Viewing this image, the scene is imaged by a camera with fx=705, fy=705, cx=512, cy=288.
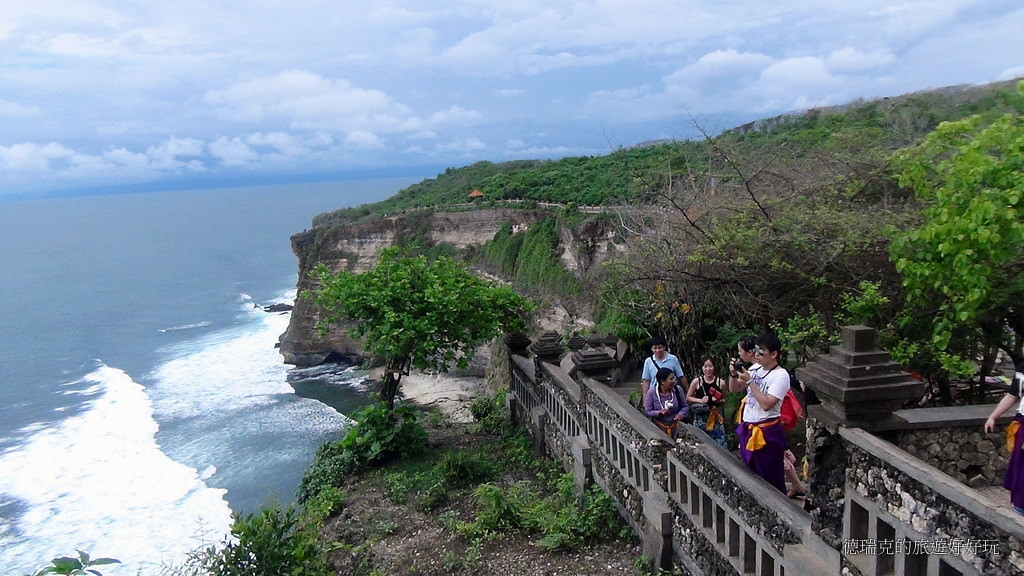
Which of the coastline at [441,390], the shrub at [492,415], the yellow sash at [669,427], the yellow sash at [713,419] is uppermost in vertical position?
the yellow sash at [713,419]

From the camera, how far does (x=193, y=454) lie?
33.0 metres

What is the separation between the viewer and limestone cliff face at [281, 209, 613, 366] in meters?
49.0

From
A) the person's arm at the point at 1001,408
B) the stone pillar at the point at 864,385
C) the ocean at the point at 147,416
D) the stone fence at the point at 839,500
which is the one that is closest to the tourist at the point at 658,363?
the stone fence at the point at 839,500

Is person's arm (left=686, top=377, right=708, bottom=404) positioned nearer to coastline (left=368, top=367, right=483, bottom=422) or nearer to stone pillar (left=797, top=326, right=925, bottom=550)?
stone pillar (left=797, top=326, right=925, bottom=550)

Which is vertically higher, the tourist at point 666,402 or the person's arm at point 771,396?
the person's arm at point 771,396

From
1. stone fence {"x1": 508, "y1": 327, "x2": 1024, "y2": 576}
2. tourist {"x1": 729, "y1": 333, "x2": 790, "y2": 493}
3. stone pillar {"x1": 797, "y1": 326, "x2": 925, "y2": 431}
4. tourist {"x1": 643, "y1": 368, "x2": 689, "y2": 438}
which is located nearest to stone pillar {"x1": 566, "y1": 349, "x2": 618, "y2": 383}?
stone fence {"x1": 508, "y1": 327, "x2": 1024, "y2": 576}

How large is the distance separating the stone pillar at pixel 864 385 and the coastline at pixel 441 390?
30.6m

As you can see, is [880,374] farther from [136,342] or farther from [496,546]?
[136,342]

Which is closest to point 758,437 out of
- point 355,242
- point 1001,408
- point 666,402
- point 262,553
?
point 1001,408

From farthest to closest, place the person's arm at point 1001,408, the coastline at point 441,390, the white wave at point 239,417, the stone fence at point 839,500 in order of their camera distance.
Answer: the coastline at point 441,390 < the white wave at point 239,417 < the person's arm at point 1001,408 < the stone fence at point 839,500

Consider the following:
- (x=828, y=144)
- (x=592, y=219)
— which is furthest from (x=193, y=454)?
(x=828, y=144)

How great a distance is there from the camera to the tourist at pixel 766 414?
577 centimetres

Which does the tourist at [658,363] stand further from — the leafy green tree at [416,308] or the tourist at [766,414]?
the leafy green tree at [416,308]

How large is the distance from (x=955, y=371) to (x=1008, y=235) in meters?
1.42
